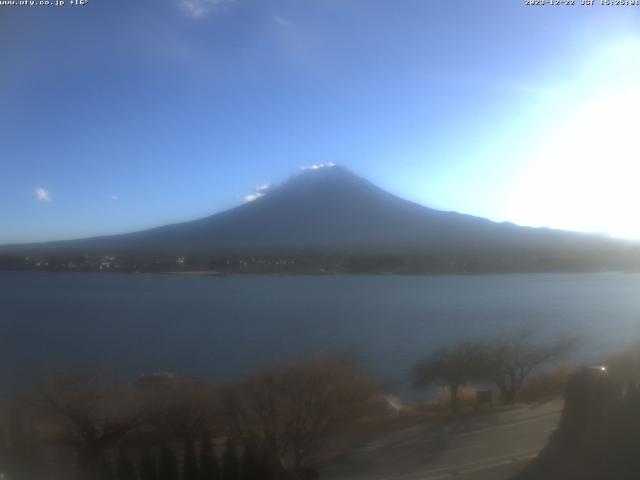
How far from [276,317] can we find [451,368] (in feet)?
5.56

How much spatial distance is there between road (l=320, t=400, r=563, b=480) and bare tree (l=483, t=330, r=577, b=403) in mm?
538

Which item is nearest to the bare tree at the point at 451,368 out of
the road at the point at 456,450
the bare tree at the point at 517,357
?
the bare tree at the point at 517,357

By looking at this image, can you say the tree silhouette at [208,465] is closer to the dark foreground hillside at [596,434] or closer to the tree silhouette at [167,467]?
the tree silhouette at [167,467]

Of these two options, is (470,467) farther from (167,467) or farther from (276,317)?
(276,317)

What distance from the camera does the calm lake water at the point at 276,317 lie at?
4281 mm

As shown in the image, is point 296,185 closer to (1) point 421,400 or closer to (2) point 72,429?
(1) point 421,400

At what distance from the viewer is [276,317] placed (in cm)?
525

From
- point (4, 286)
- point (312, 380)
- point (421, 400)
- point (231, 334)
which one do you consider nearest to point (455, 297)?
point (421, 400)

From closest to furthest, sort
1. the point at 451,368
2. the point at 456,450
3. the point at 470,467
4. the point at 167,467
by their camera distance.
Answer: the point at 167,467
the point at 470,467
the point at 456,450
the point at 451,368

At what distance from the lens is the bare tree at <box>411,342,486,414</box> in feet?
14.2

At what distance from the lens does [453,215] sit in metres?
6.95

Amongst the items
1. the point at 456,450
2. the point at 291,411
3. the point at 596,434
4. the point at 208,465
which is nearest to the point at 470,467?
the point at 456,450

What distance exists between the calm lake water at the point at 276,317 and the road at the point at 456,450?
0.62 meters

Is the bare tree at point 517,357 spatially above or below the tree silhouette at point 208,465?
above
